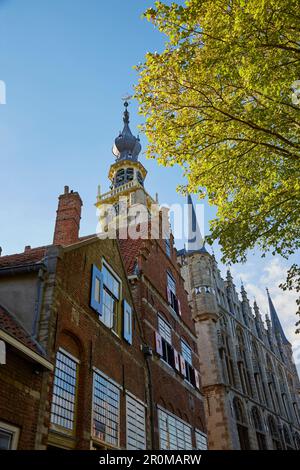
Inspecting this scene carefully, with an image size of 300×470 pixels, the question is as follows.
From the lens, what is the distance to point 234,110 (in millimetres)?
9828

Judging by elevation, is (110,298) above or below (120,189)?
below

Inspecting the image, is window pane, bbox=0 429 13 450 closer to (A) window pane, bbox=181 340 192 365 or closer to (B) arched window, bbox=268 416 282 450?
(A) window pane, bbox=181 340 192 365

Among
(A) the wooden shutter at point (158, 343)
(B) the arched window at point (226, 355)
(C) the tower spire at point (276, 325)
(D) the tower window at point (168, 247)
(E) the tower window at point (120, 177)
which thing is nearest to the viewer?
(A) the wooden shutter at point (158, 343)

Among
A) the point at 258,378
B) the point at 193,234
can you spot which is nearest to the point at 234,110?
the point at 193,234

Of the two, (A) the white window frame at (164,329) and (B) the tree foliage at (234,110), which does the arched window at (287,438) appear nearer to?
(A) the white window frame at (164,329)

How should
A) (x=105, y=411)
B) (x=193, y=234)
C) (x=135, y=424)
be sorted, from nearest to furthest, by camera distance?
1. (x=105, y=411)
2. (x=135, y=424)
3. (x=193, y=234)

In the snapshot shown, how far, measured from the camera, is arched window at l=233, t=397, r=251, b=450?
2789 centimetres

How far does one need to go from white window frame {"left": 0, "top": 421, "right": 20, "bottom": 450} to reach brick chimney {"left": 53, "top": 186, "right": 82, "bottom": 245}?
605 centimetres

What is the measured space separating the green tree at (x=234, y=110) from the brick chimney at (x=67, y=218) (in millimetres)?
3056

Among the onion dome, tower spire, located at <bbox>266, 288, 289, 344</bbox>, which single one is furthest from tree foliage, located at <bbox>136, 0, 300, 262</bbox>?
tower spire, located at <bbox>266, 288, 289, 344</bbox>

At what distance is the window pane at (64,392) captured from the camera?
7.91 metres

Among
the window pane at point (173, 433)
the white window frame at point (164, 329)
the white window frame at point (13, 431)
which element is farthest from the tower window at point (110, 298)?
the white window frame at point (13, 431)

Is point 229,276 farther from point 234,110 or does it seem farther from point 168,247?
point 234,110

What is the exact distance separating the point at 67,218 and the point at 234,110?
5.93 metres
